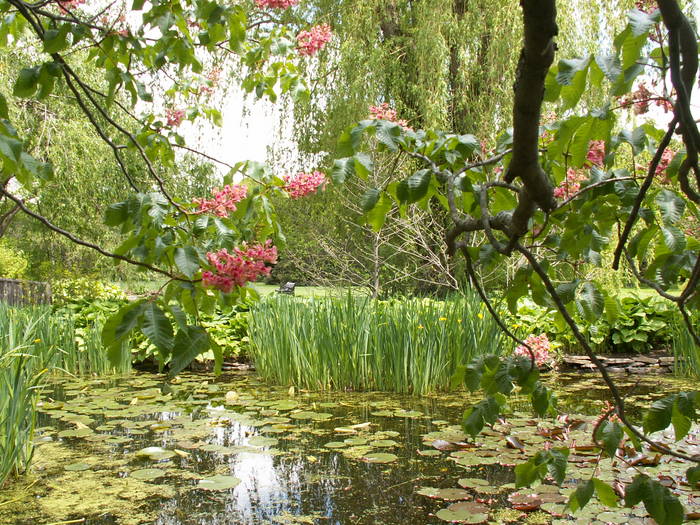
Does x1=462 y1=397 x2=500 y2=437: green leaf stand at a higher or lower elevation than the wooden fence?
lower

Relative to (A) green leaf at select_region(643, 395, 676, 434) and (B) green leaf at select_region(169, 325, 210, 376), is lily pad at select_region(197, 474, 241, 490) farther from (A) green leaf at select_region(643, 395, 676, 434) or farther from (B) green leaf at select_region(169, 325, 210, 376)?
(A) green leaf at select_region(643, 395, 676, 434)

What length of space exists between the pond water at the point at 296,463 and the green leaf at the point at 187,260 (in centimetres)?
66

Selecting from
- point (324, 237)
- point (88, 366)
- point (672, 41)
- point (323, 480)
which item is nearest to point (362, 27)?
point (324, 237)

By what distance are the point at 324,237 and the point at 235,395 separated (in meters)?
3.45

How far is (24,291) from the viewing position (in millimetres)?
7582

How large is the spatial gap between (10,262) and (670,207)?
15.6 m

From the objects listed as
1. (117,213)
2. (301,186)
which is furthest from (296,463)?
(117,213)

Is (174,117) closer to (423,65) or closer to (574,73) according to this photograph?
(574,73)

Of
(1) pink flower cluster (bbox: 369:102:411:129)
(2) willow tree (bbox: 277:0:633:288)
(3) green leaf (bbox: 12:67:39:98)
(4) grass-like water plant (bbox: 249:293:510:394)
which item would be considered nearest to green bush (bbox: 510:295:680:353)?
(2) willow tree (bbox: 277:0:633:288)

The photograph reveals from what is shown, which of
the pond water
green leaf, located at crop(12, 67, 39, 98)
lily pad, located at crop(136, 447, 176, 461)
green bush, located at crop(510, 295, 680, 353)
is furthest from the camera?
green bush, located at crop(510, 295, 680, 353)

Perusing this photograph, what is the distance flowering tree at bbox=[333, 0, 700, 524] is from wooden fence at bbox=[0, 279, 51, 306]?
6.85 meters

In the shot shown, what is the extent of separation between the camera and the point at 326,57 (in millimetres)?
7629

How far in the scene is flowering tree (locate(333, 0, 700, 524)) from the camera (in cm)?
68

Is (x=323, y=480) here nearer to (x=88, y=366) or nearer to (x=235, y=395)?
(x=235, y=395)
